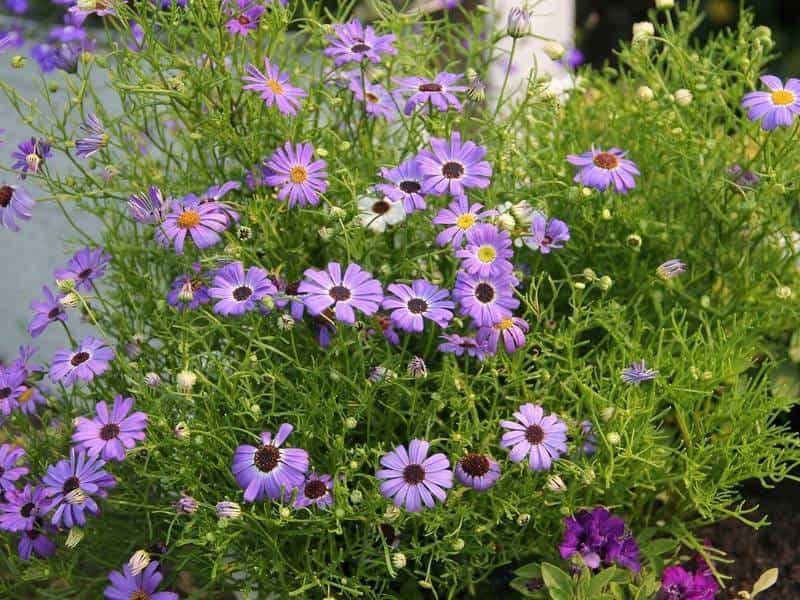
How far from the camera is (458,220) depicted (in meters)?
1.28

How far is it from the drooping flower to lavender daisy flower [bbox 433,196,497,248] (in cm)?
42

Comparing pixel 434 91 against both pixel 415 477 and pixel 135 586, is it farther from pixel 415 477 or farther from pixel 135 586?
pixel 135 586

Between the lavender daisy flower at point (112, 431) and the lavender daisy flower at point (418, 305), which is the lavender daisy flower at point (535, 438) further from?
the lavender daisy flower at point (112, 431)

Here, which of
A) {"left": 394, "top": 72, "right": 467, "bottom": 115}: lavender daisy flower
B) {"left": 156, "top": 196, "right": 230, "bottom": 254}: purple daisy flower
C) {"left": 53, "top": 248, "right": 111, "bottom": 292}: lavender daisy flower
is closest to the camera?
{"left": 156, "top": 196, "right": 230, "bottom": 254}: purple daisy flower

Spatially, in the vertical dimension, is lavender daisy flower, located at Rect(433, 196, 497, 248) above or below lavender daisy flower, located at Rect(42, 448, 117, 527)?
above

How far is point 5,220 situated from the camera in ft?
4.71

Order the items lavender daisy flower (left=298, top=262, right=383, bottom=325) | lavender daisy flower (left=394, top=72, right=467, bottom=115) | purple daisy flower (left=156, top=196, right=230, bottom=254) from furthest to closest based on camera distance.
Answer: lavender daisy flower (left=394, top=72, right=467, bottom=115), purple daisy flower (left=156, top=196, right=230, bottom=254), lavender daisy flower (left=298, top=262, right=383, bottom=325)

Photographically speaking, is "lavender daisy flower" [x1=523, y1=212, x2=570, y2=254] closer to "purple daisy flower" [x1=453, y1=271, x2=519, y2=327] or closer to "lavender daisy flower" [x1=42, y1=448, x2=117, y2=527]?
"purple daisy flower" [x1=453, y1=271, x2=519, y2=327]

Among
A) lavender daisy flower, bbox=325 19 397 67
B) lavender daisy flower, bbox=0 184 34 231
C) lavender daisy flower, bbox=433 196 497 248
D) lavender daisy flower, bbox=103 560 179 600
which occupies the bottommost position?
lavender daisy flower, bbox=103 560 179 600

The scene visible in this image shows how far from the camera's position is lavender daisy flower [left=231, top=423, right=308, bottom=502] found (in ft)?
3.84

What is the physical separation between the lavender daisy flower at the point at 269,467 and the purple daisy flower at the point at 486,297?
0.87 feet

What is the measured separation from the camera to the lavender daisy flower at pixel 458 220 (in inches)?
49.5

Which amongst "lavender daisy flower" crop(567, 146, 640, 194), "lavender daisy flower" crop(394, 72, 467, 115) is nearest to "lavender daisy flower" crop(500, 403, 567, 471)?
"lavender daisy flower" crop(567, 146, 640, 194)

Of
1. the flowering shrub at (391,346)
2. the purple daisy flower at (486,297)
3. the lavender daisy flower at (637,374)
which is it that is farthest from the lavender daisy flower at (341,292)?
the lavender daisy flower at (637,374)
